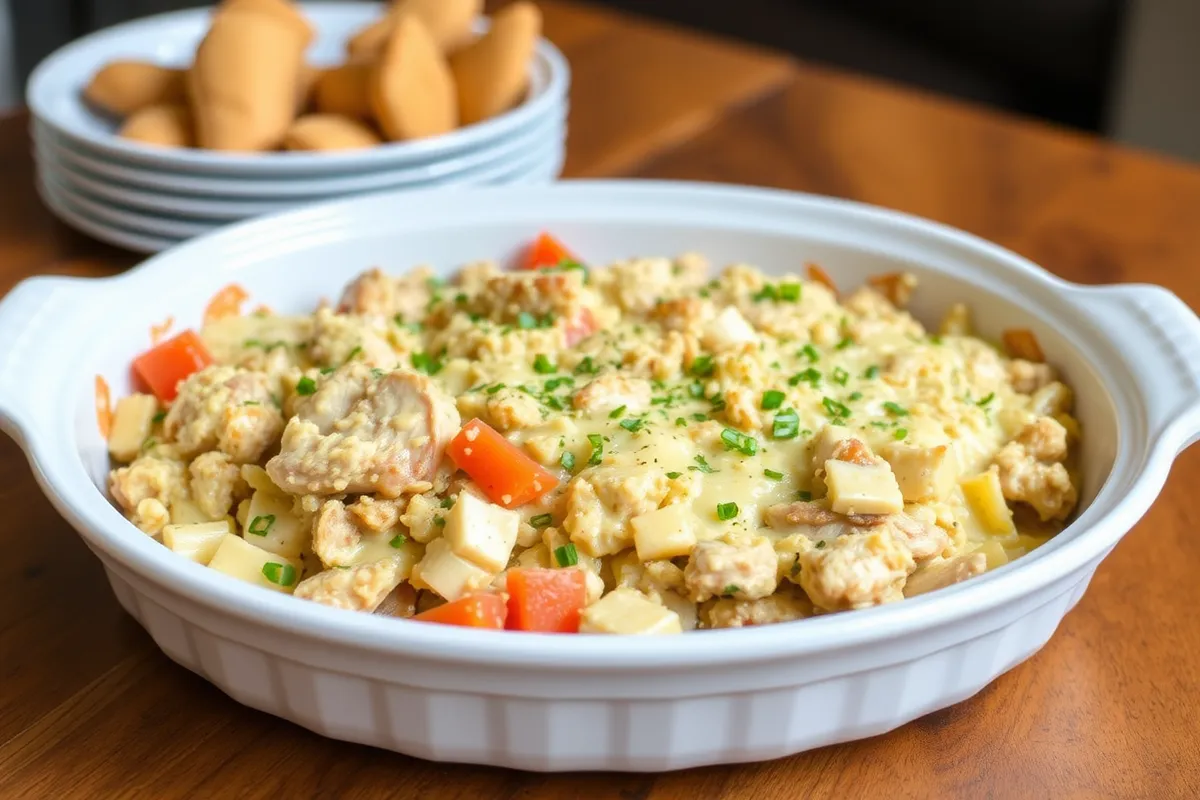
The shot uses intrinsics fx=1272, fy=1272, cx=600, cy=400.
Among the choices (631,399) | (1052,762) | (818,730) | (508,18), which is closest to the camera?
(818,730)

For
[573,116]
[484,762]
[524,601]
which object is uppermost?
[524,601]

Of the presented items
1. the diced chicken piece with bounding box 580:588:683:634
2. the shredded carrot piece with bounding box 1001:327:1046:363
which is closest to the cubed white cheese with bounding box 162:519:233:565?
the diced chicken piece with bounding box 580:588:683:634

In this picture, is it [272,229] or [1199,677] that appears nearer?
[1199,677]

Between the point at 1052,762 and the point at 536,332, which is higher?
the point at 536,332

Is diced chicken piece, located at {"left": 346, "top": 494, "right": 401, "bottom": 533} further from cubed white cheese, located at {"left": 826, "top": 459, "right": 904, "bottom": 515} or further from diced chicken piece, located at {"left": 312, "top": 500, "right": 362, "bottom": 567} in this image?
cubed white cheese, located at {"left": 826, "top": 459, "right": 904, "bottom": 515}

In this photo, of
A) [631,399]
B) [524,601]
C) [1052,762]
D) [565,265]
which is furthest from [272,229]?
[1052,762]

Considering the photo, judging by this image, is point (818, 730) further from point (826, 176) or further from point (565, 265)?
point (826, 176)
